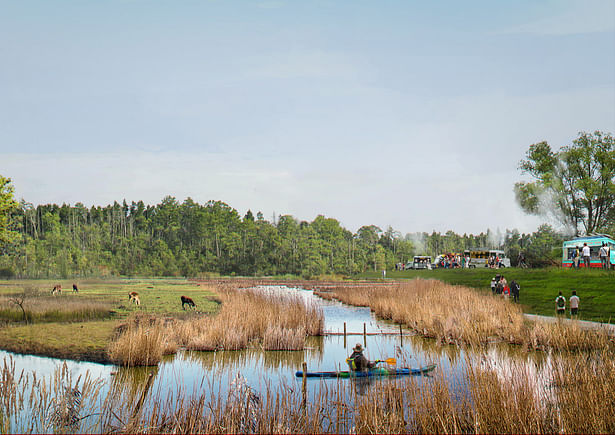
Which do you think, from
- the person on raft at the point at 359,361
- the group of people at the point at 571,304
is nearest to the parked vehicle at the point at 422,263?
the group of people at the point at 571,304

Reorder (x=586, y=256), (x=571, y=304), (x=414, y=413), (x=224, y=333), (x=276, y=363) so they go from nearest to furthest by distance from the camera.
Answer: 1. (x=414, y=413)
2. (x=276, y=363)
3. (x=224, y=333)
4. (x=571, y=304)
5. (x=586, y=256)

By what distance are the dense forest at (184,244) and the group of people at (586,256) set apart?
170 feet

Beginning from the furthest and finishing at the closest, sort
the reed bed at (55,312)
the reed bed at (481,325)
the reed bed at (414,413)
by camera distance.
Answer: the reed bed at (55,312) < the reed bed at (481,325) < the reed bed at (414,413)

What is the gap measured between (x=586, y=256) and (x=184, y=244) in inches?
3667

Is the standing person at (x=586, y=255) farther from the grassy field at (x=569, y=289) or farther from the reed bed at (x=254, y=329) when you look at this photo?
the reed bed at (x=254, y=329)

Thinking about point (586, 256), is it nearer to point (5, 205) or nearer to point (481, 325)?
point (481, 325)

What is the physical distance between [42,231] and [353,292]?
303 feet

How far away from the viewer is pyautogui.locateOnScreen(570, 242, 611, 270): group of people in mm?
33062

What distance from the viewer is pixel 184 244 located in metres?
116

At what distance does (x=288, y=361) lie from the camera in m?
16.4

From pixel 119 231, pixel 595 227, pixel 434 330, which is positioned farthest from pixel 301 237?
pixel 434 330

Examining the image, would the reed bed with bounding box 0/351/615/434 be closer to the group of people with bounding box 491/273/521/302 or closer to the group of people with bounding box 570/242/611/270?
the group of people with bounding box 491/273/521/302

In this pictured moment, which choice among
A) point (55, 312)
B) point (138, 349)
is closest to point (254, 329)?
point (138, 349)

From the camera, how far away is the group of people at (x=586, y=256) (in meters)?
33.1
